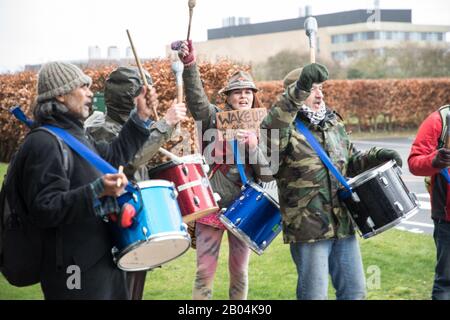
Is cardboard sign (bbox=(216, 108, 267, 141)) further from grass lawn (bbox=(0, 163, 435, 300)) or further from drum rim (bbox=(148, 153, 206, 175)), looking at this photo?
grass lawn (bbox=(0, 163, 435, 300))

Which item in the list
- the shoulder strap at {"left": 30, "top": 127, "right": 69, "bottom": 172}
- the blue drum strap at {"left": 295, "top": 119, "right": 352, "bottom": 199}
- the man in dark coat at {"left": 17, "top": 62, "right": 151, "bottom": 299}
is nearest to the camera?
the man in dark coat at {"left": 17, "top": 62, "right": 151, "bottom": 299}

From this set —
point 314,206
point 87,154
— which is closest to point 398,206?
point 314,206

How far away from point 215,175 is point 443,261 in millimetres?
1625

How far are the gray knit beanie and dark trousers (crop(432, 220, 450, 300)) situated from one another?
273 cm

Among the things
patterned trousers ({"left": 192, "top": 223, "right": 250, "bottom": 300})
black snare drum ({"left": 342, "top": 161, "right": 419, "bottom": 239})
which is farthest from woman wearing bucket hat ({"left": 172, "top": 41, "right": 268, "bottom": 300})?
black snare drum ({"left": 342, "top": 161, "right": 419, "bottom": 239})

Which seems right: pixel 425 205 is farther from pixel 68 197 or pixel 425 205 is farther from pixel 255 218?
pixel 68 197

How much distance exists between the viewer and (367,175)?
494 cm

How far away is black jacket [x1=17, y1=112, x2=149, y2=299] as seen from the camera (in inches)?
142

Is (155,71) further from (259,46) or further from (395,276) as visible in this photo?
(259,46)

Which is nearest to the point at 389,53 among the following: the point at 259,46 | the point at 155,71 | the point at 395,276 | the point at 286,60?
the point at 286,60

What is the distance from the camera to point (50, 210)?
3.59 m

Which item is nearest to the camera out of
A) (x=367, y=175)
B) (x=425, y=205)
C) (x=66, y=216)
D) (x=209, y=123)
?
(x=66, y=216)

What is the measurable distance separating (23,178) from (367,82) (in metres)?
22.9
